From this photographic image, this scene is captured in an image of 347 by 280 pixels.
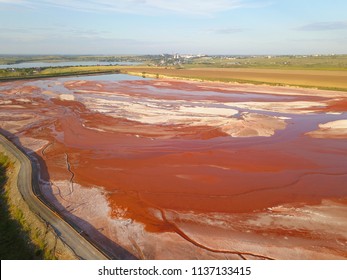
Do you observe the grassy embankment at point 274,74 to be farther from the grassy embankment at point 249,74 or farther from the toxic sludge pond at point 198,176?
the toxic sludge pond at point 198,176

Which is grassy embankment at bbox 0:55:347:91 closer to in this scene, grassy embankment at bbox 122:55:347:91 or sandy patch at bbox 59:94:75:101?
grassy embankment at bbox 122:55:347:91

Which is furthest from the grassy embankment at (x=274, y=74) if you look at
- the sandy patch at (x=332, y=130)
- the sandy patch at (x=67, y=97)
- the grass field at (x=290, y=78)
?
the sandy patch at (x=67, y=97)

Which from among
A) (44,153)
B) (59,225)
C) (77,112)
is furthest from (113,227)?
(77,112)

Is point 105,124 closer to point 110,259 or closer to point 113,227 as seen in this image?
point 113,227

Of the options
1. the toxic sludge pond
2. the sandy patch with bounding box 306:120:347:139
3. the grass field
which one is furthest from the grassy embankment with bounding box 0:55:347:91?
the toxic sludge pond

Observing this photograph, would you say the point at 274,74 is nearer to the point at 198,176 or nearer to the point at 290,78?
the point at 290,78

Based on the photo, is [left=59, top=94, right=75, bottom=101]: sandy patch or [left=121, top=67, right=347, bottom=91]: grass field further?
[left=121, top=67, right=347, bottom=91]: grass field

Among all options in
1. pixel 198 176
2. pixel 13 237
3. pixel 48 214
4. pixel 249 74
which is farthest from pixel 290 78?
pixel 13 237

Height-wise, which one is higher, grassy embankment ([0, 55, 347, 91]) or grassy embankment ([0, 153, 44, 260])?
grassy embankment ([0, 55, 347, 91])
